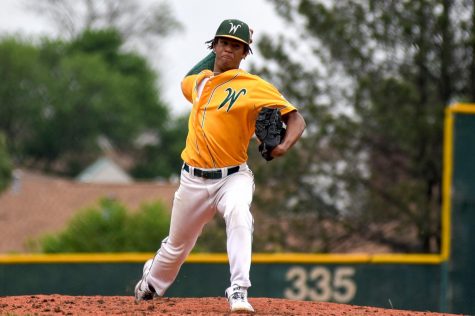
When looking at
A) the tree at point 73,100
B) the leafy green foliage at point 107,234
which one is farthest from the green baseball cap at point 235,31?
the tree at point 73,100

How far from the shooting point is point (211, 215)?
712 cm


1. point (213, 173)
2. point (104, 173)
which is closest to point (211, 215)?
point (213, 173)

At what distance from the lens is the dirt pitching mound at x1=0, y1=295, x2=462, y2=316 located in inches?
269

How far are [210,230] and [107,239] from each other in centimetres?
445

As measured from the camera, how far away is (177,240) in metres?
7.19

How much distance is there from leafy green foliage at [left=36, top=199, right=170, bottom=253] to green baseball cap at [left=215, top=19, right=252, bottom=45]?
18.3 metres

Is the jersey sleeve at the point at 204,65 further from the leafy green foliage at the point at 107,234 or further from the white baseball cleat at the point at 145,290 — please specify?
the leafy green foliage at the point at 107,234

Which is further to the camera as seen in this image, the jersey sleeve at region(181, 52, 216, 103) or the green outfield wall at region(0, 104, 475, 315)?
the green outfield wall at region(0, 104, 475, 315)

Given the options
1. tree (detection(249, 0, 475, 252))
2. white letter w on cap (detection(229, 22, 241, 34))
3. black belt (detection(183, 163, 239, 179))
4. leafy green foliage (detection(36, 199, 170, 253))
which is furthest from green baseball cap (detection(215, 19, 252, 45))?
leafy green foliage (detection(36, 199, 170, 253))

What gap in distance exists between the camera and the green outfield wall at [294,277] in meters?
12.0

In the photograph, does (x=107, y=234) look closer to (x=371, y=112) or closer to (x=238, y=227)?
(x=371, y=112)

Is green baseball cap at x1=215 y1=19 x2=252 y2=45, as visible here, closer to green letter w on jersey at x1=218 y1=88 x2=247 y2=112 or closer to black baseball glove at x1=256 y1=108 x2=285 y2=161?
green letter w on jersey at x1=218 y1=88 x2=247 y2=112

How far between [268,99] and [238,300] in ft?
3.73

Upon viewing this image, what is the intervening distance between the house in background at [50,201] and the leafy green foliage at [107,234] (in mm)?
6934
